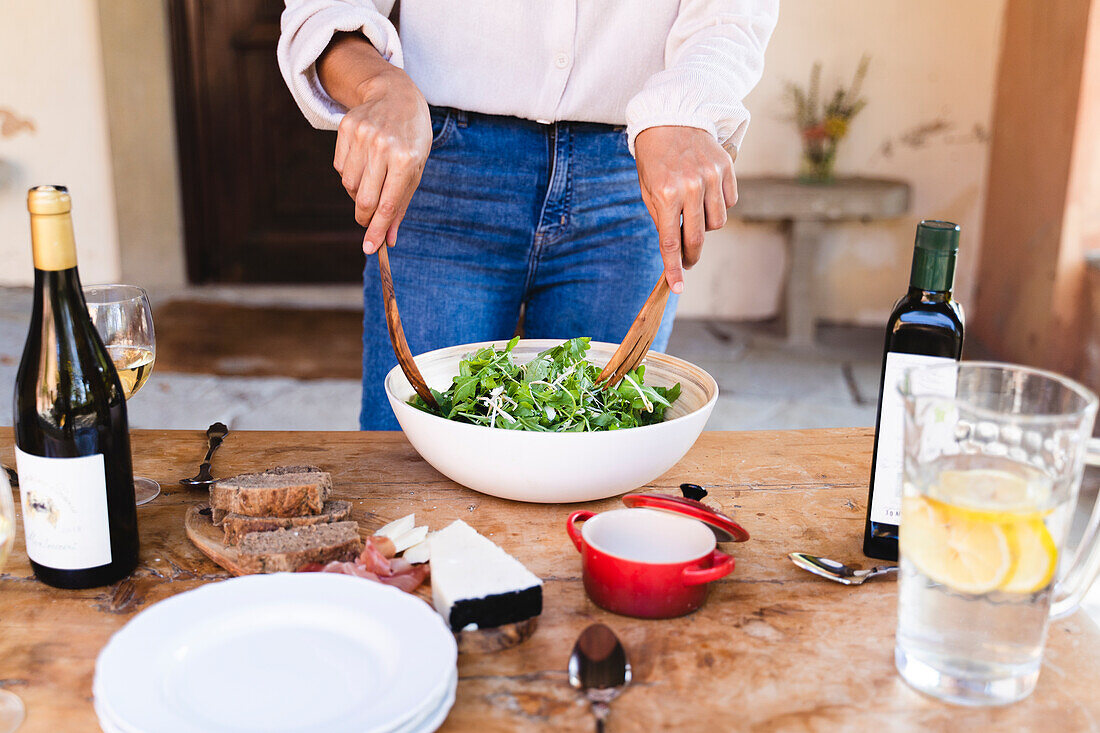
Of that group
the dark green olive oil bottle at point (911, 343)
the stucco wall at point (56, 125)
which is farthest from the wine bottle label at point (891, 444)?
the stucco wall at point (56, 125)

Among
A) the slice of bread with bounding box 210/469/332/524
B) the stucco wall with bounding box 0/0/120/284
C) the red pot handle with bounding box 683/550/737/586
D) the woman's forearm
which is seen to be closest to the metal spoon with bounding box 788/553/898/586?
the red pot handle with bounding box 683/550/737/586

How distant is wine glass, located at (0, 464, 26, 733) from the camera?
683mm

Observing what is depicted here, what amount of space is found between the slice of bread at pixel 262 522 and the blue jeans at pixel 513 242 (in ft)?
1.87

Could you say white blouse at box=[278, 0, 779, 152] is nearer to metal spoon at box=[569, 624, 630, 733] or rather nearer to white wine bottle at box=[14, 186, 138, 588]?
white wine bottle at box=[14, 186, 138, 588]

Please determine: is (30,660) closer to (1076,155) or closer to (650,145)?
(650,145)

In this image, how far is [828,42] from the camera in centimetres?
399

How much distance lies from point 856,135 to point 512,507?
140 inches

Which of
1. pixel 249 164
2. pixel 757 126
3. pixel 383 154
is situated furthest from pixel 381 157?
pixel 249 164

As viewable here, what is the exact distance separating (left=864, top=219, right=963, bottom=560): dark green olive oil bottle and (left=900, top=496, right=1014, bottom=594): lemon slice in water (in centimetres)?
12

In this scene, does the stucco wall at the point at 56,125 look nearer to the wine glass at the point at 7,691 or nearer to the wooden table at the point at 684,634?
the wooden table at the point at 684,634

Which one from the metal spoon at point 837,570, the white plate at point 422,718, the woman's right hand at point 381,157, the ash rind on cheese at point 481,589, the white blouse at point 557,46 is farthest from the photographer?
the white blouse at point 557,46

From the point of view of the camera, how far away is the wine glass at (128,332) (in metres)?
1.06

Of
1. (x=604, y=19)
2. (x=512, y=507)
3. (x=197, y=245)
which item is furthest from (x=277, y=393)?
(x=512, y=507)

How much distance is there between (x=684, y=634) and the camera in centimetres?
80
